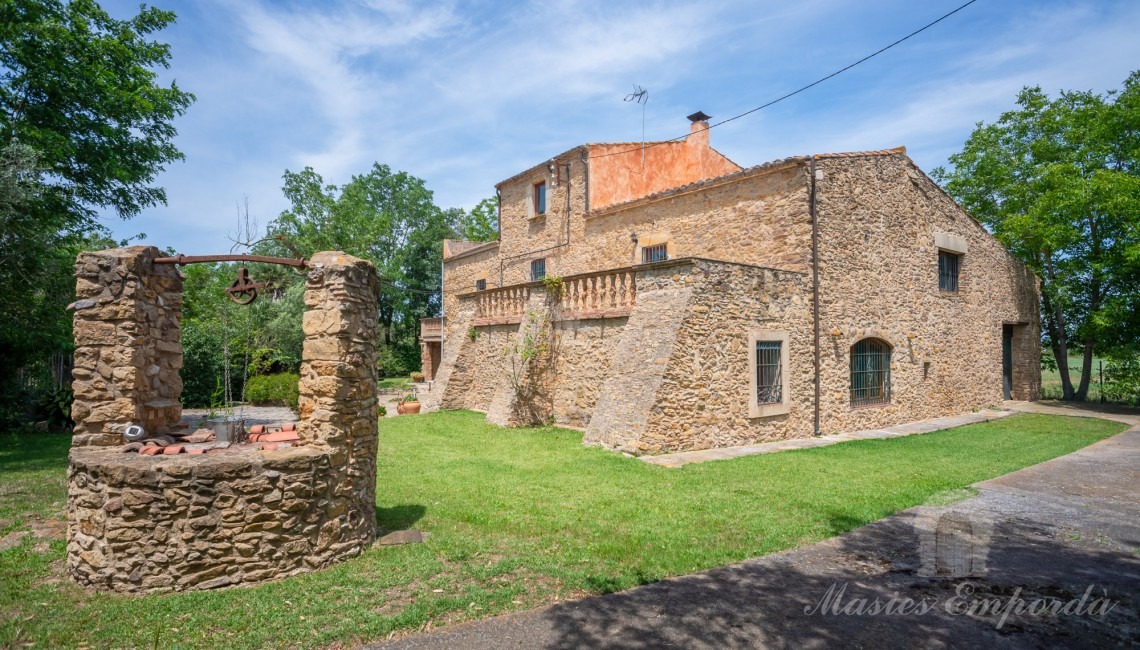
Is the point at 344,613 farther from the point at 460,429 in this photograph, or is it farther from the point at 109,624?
the point at 460,429

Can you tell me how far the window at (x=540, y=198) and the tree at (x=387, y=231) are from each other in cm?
1406

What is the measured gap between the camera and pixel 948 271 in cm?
1599

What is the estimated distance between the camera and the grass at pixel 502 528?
3846 mm

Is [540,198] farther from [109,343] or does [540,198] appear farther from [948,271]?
[109,343]

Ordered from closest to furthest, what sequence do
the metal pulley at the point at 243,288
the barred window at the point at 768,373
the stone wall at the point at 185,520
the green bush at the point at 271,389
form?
the stone wall at the point at 185,520 < the metal pulley at the point at 243,288 < the barred window at the point at 768,373 < the green bush at the point at 271,389

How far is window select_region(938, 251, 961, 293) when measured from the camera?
51.4 feet

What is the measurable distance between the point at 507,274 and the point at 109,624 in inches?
706

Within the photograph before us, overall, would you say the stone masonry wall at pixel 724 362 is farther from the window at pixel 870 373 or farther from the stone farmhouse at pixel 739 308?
the window at pixel 870 373

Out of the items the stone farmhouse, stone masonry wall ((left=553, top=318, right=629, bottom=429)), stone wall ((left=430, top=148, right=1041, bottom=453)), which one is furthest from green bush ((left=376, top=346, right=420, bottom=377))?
stone masonry wall ((left=553, top=318, right=629, bottom=429))

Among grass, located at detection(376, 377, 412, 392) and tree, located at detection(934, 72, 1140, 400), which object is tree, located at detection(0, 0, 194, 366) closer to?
grass, located at detection(376, 377, 412, 392)

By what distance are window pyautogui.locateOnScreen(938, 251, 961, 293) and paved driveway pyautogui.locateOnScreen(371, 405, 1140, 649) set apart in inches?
432

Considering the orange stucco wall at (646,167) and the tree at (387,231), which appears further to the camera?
the tree at (387,231)

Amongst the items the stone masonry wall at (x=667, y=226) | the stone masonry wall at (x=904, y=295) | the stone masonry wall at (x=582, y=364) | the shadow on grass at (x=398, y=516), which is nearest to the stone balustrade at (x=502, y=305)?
the stone masonry wall at (x=667, y=226)

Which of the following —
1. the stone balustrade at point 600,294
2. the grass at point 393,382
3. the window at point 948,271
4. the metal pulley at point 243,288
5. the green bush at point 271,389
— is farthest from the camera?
the grass at point 393,382
